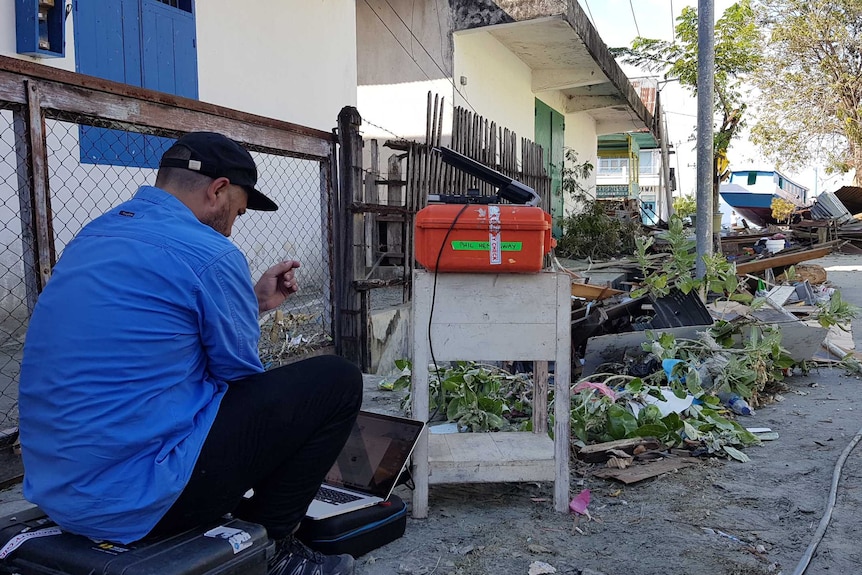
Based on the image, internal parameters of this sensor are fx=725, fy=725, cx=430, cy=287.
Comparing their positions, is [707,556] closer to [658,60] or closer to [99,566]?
[99,566]

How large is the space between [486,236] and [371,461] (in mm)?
1029

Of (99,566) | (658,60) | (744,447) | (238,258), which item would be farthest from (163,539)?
(658,60)

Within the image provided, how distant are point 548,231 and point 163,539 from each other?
1766mm

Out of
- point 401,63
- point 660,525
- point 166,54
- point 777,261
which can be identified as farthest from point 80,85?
point 777,261

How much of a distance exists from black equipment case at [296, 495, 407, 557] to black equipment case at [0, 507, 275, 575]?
0.57 metres

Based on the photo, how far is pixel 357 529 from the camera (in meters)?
2.61

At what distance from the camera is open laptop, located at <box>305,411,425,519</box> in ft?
9.27

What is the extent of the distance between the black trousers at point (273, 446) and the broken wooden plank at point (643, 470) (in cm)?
163

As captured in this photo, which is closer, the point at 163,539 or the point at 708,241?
the point at 163,539

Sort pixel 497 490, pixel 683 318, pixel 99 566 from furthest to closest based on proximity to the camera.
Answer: pixel 683 318 → pixel 497 490 → pixel 99 566

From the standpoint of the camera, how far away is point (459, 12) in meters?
10.8

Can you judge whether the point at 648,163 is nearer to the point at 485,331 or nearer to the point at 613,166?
the point at 613,166

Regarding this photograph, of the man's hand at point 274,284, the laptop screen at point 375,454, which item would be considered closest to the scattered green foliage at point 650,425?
the laptop screen at point 375,454

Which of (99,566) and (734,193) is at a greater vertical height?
(734,193)
